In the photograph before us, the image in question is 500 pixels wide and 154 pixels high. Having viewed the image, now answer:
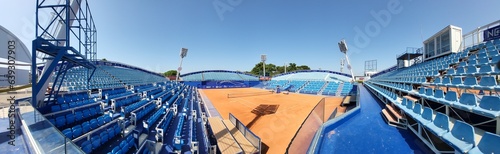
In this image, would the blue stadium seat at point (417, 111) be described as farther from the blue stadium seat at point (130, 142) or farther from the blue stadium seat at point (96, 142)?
the blue stadium seat at point (96, 142)

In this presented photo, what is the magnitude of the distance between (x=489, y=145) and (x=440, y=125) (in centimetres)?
123

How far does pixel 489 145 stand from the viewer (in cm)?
200

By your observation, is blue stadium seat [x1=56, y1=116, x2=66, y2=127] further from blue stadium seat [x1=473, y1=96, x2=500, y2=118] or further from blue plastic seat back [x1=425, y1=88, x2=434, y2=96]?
blue plastic seat back [x1=425, y1=88, x2=434, y2=96]

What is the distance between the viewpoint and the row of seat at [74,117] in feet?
17.8

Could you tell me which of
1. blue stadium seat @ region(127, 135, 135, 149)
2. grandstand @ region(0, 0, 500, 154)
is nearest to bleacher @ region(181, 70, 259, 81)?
grandstand @ region(0, 0, 500, 154)

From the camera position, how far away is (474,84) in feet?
13.1

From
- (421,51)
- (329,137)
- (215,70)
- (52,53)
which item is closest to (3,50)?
(52,53)

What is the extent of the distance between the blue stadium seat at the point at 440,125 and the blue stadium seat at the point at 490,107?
0.40m

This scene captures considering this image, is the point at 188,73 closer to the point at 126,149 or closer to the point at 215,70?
the point at 215,70

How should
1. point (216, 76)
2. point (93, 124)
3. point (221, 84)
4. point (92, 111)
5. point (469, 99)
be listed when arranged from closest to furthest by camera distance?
point (469, 99), point (93, 124), point (92, 111), point (221, 84), point (216, 76)

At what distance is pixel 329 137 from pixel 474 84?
3.47m

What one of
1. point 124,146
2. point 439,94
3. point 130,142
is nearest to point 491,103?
point 439,94

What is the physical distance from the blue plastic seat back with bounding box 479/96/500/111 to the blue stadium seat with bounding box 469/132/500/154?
3.42ft

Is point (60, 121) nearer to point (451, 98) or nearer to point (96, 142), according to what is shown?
point (96, 142)
